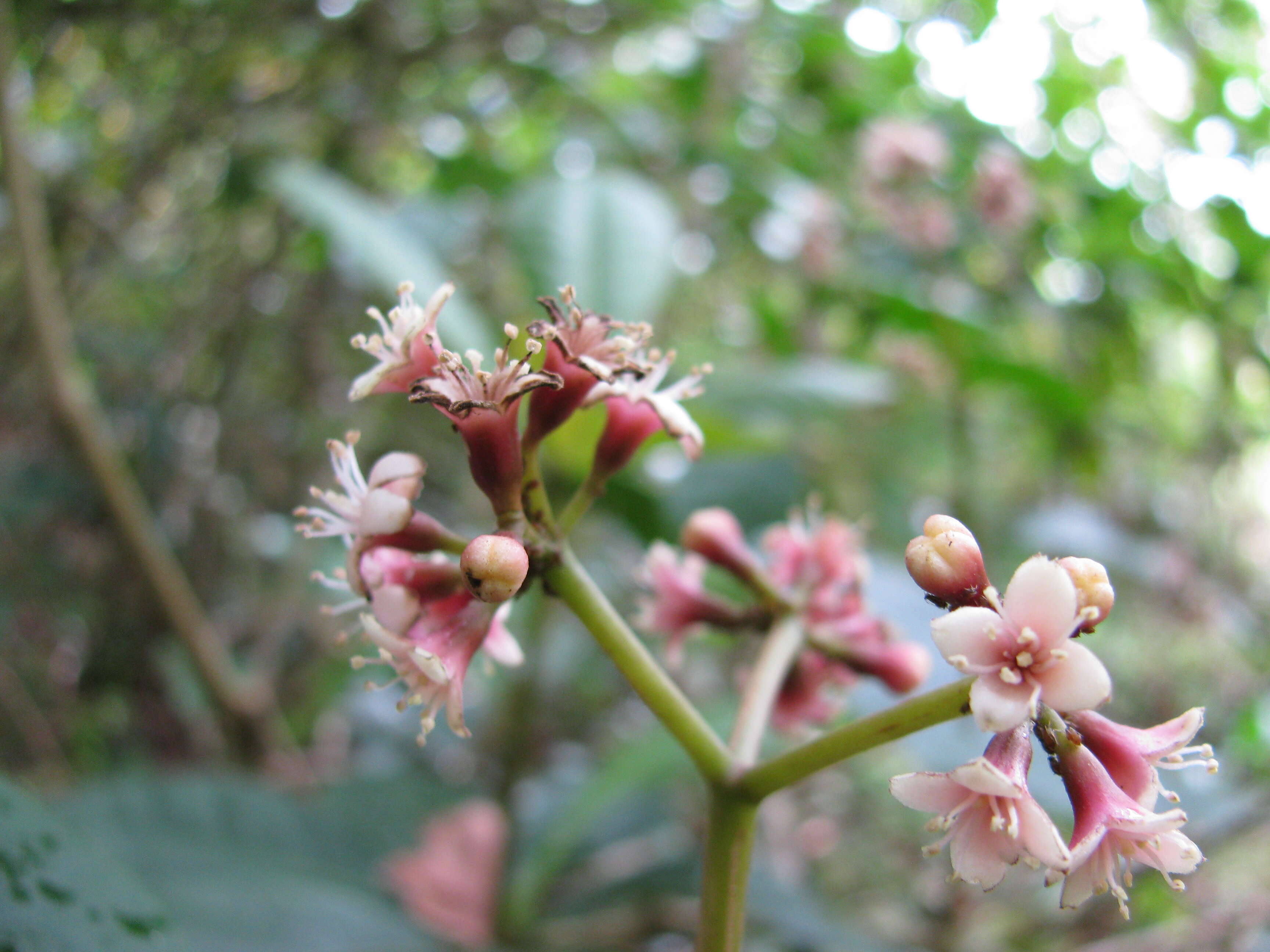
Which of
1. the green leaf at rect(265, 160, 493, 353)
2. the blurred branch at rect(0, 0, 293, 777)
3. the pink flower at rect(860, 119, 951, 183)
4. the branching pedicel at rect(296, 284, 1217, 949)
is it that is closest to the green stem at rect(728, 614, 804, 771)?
the branching pedicel at rect(296, 284, 1217, 949)

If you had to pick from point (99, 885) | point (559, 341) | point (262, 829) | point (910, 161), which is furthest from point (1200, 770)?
point (910, 161)

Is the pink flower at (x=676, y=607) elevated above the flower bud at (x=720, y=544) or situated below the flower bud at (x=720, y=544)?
below

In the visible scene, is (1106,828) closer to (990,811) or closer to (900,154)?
(990,811)

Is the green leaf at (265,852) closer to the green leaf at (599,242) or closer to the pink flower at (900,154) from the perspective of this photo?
the green leaf at (599,242)

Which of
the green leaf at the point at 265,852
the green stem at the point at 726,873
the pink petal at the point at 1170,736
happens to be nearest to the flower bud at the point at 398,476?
the green stem at the point at 726,873

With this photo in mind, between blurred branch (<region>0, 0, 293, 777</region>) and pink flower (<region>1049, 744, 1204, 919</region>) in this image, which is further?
blurred branch (<region>0, 0, 293, 777</region>)

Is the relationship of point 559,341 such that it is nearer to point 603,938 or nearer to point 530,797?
point 603,938

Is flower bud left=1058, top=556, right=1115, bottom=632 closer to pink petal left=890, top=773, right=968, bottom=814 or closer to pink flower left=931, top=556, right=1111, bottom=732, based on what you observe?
pink flower left=931, top=556, right=1111, bottom=732
